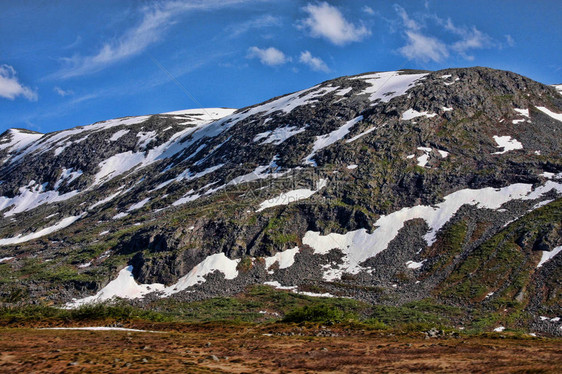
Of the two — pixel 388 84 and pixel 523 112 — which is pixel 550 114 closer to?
pixel 523 112

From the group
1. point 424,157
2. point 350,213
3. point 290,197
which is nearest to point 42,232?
point 290,197

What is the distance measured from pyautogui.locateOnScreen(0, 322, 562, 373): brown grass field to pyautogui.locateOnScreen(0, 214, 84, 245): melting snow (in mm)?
105690

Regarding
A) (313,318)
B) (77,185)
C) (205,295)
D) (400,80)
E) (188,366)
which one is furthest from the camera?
(77,185)

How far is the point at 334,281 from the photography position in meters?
70.4

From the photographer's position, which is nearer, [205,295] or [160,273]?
[205,295]

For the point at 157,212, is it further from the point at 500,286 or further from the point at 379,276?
the point at 500,286

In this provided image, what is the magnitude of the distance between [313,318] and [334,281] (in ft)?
122

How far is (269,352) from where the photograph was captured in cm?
2166

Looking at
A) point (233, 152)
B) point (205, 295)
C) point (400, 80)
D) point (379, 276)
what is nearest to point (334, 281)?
point (379, 276)

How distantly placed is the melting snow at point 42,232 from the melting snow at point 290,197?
74.2 meters

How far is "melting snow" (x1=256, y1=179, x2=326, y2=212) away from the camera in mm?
90569

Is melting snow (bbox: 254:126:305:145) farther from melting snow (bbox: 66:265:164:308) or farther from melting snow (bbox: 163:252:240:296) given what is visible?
melting snow (bbox: 66:265:164:308)

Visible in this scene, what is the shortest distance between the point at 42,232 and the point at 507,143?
142119mm

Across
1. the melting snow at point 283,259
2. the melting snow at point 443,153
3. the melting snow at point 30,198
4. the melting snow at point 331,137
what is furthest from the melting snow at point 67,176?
the melting snow at point 443,153
